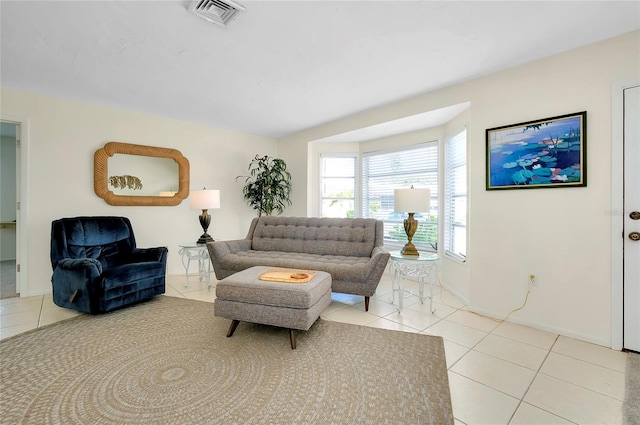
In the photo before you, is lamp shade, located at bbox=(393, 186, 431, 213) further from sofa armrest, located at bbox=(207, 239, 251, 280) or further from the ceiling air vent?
the ceiling air vent

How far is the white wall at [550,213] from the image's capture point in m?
2.29

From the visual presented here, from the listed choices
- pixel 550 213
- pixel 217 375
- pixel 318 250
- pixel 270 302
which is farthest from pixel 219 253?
pixel 550 213

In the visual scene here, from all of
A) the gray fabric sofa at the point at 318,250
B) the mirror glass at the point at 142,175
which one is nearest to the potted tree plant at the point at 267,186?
the gray fabric sofa at the point at 318,250

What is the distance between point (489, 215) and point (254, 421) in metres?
2.79

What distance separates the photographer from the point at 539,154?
258 cm

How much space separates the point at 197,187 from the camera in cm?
475

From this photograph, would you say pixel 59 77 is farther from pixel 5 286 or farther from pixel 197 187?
pixel 5 286

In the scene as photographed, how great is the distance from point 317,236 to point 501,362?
238 cm

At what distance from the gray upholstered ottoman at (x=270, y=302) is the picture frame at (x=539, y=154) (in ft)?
7.05

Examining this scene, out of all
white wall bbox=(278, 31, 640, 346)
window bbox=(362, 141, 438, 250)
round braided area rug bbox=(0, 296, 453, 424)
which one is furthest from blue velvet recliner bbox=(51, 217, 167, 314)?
white wall bbox=(278, 31, 640, 346)

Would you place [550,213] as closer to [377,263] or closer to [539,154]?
[539,154]

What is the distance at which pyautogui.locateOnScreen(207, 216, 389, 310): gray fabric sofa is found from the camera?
2963mm

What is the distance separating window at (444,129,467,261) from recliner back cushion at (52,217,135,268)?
166 inches

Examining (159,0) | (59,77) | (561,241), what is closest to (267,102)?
(159,0)
